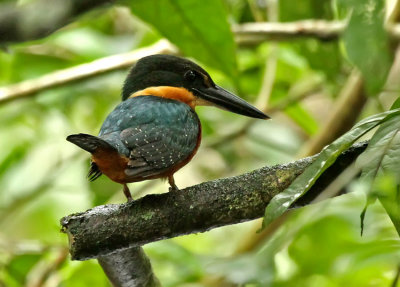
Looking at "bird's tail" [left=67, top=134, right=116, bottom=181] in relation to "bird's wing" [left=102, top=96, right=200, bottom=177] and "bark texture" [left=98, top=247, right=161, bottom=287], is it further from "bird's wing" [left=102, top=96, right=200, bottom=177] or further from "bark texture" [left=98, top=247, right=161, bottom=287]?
"bark texture" [left=98, top=247, right=161, bottom=287]

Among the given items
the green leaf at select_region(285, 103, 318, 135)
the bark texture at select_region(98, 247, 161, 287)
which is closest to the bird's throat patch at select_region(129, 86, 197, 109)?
the bark texture at select_region(98, 247, 161, 287)

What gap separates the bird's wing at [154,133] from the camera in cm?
160

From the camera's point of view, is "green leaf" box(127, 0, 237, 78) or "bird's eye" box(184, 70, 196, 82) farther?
"bird's eye" box(184, 70, 196, 82)

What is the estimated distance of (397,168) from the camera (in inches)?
39.8

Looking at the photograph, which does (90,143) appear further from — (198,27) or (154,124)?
(198,27)

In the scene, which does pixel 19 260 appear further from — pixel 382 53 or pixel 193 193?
pixel 382 53

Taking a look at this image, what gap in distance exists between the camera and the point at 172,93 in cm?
220

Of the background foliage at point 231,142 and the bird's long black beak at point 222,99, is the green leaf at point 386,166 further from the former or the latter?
the bird's long black beak at point 222,99

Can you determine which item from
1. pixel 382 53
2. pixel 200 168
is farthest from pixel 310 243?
pixel 200 168

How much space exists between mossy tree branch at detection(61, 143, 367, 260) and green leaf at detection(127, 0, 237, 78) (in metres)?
0.85

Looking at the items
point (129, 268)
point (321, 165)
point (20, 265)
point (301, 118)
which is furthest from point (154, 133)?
point (301, 118)

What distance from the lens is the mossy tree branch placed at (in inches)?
52.6

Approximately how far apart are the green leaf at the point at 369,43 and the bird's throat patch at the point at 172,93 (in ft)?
2.07

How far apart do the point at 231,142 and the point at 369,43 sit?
6.96ft
